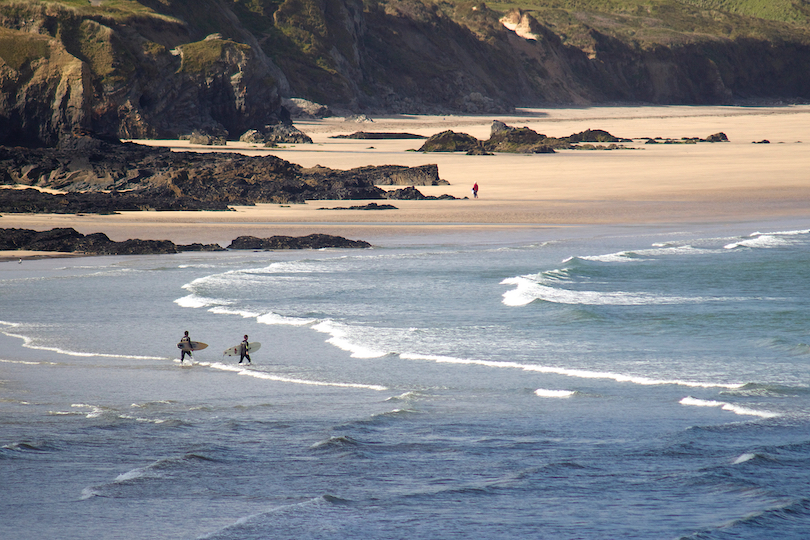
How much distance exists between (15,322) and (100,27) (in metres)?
51.7

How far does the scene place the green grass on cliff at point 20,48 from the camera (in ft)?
161

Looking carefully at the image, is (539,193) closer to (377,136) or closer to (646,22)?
(377,136)

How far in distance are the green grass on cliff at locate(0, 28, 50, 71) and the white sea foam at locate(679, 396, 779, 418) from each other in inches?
1862

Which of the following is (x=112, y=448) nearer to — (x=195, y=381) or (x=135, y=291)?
(x=195, y=381)

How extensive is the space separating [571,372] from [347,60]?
90408 millimetres

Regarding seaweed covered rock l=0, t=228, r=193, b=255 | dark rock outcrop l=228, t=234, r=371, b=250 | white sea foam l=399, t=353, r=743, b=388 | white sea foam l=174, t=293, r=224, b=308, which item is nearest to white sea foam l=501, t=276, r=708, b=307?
white sea foam l=399, t=353, r=743, b=388

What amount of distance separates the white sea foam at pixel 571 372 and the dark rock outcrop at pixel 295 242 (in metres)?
11.6

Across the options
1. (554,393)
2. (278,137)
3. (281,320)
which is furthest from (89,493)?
(278,137)

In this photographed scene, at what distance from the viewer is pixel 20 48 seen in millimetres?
50000

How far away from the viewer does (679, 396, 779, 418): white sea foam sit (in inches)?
382

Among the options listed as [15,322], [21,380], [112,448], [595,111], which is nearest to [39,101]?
[15,322]

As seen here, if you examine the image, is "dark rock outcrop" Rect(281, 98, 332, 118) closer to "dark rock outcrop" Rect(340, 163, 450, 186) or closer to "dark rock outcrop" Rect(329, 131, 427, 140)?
"dark rock outcrop" Rect(329, 131, 427, 140)

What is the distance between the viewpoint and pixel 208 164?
40.8 m

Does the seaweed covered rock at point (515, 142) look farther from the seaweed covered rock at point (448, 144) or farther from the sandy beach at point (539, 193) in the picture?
the sandy beach at point (539, 193)
